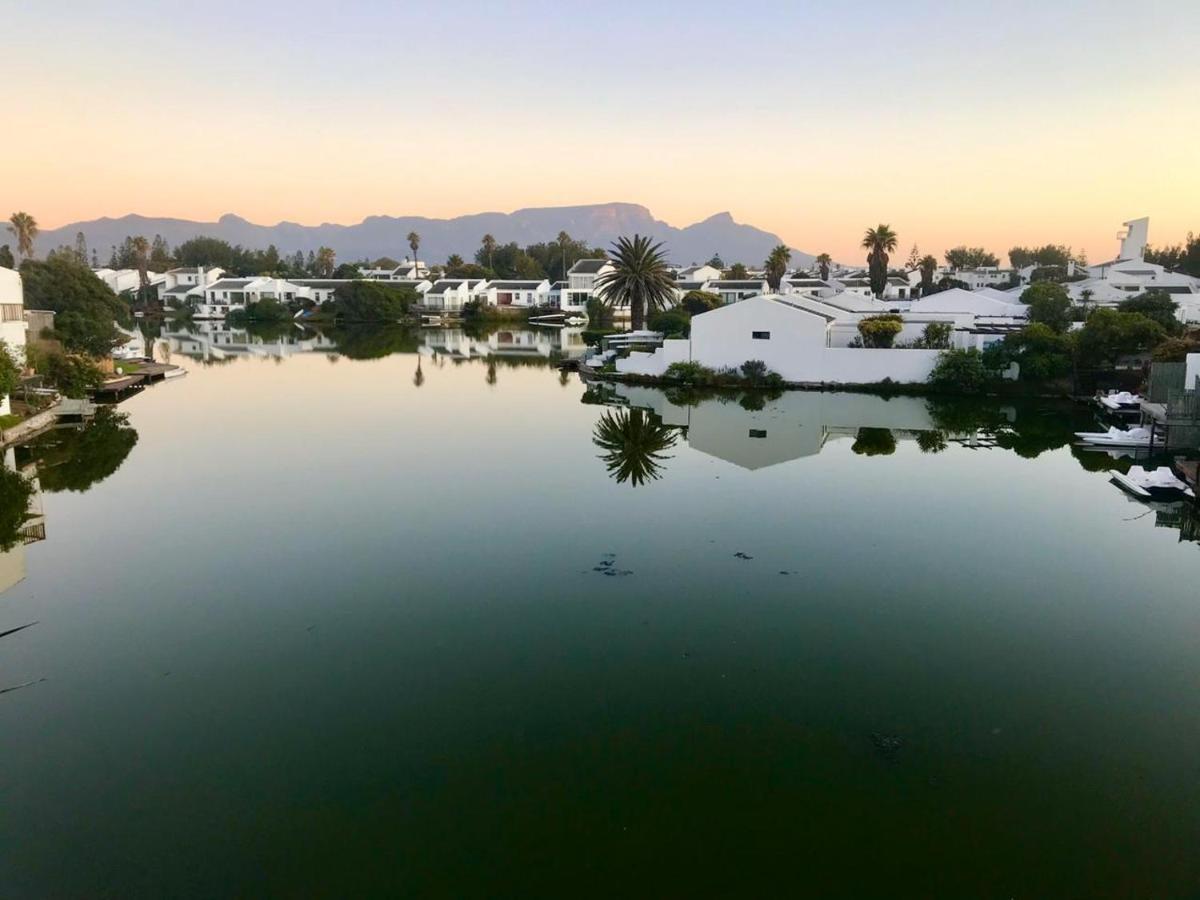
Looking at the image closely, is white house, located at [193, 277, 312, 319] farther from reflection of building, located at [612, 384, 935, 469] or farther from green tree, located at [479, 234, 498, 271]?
reflection of building, located at [612, 384, 935, 469]

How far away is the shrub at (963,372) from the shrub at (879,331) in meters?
3.49

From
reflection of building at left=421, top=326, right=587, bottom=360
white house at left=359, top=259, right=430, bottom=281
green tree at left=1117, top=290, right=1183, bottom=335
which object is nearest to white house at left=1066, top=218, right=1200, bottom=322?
green tree at left=1117, top=290, right=1183, bottom=335

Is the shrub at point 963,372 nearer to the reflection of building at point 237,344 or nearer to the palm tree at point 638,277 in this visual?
the palm tree at point 638,277

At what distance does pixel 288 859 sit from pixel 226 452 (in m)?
15.9

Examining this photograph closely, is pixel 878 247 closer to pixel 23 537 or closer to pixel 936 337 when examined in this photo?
pixel 936 337

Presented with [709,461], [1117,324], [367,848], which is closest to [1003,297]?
[1117,324]

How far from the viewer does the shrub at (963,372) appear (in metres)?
30.8

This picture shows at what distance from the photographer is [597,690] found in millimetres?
8922

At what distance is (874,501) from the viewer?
1623 cm

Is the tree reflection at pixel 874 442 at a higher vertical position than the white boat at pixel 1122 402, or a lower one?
lower

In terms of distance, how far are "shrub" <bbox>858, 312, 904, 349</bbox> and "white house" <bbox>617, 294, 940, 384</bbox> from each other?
249 cm

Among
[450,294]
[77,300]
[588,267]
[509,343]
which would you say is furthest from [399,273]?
[77,300]

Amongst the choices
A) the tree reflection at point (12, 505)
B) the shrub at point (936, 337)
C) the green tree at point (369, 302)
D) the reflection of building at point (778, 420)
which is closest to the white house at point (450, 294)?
the green tree at point (369, 302)

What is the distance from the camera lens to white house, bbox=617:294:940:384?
32.2m
